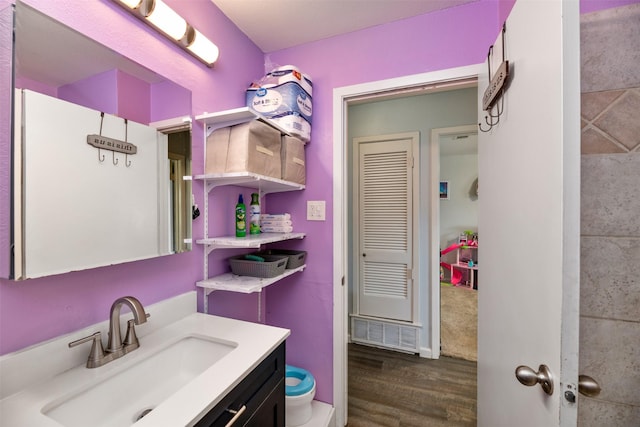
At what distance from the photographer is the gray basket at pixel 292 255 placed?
1497 mm

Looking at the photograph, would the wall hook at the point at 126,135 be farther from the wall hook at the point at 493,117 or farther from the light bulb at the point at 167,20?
the wall hook at the point at 493,117

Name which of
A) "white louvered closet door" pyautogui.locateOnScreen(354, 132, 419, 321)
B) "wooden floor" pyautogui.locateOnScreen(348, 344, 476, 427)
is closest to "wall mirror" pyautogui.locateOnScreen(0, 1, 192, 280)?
"wooden floor" pyautogui.locateOnScreen(348, 344, 476, 427)

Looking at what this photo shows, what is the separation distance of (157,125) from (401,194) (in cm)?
200

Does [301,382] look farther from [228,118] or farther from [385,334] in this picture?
[228,118]

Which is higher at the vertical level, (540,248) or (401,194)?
(401,194)

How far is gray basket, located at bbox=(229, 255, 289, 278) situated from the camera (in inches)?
51.3

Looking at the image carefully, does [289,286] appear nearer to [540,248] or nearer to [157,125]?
[157,125]

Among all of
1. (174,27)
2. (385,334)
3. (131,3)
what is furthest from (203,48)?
(385,334)

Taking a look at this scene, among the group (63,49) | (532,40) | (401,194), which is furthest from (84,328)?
(401,194)

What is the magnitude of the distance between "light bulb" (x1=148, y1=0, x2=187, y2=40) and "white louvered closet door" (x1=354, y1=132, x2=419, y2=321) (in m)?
A: 1.76

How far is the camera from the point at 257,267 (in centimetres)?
132

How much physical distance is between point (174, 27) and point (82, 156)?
68cm

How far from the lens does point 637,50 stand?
0.76 meters

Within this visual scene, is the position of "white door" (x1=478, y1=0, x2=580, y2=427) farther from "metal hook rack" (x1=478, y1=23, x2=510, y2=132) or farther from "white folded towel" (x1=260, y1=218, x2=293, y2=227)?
"white folded towel" (x1=260, y1=218, x2=293, y2=227)
